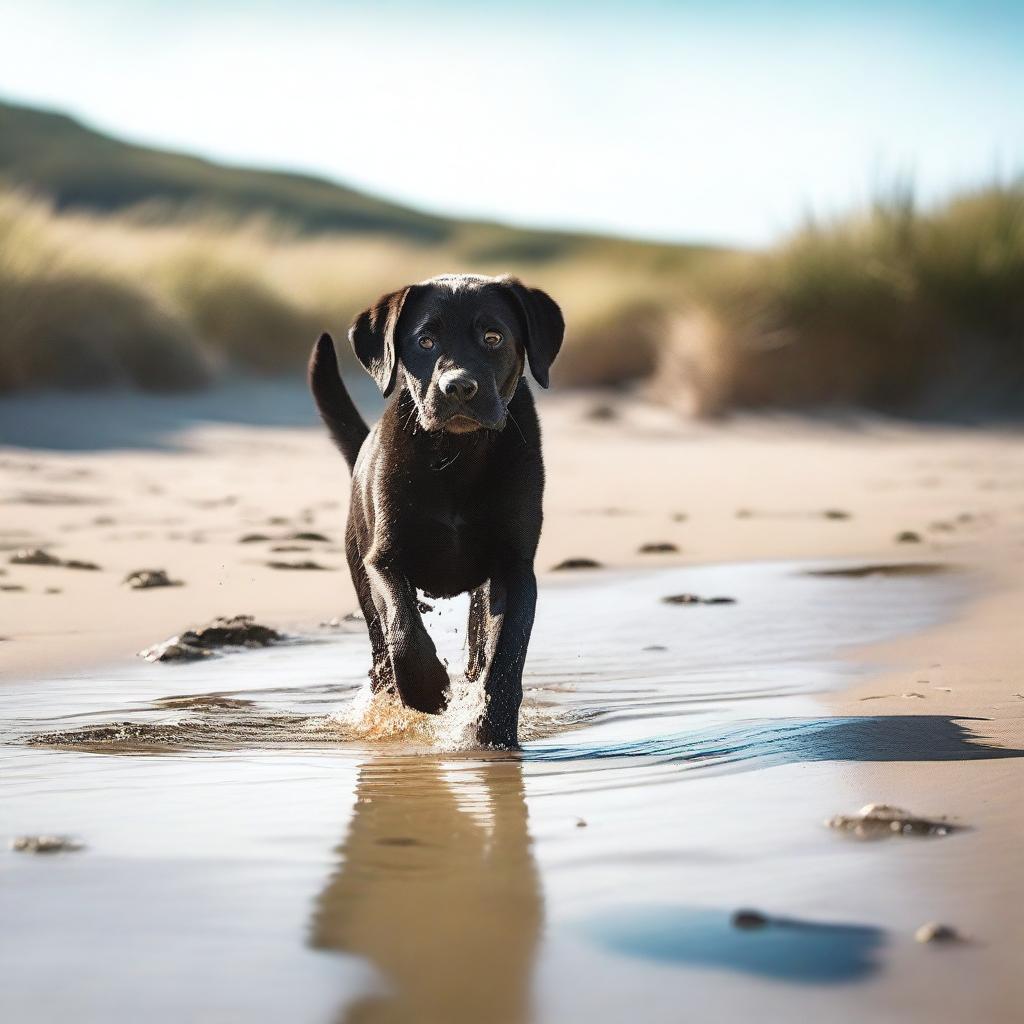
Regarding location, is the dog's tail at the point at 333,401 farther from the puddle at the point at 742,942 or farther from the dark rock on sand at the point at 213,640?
the puddle at the point at 742,942

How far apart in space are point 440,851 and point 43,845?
585 millimetres

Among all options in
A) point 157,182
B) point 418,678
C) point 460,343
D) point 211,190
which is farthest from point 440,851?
point 211,190

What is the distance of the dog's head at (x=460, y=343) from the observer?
3.91m

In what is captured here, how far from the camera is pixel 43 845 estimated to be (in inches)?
97.7

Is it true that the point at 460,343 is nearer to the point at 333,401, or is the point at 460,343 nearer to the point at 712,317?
the point at 333,401

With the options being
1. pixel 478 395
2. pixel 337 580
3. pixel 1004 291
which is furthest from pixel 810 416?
pixel 478 395

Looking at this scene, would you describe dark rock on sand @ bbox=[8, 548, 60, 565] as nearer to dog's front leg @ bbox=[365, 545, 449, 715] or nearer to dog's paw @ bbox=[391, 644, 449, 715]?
dog's front leg @ bbox=[365, 545, 449, 715]

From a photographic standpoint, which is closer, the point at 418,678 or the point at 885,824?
the point at 885,824

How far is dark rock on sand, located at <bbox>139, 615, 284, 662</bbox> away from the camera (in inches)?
191

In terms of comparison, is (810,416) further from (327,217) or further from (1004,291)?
(327,217)

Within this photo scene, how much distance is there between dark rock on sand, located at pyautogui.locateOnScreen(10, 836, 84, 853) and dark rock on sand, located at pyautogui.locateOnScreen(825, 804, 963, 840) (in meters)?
1.14

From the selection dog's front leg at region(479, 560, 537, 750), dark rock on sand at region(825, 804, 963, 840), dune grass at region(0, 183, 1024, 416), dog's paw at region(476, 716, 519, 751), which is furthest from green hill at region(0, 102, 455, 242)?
dark rock on sand at region(825, 804, 963, 840)

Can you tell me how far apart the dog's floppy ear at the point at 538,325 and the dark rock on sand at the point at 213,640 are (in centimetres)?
137

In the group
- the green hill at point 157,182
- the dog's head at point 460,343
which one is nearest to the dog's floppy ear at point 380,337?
the dog's head at point 460,343
